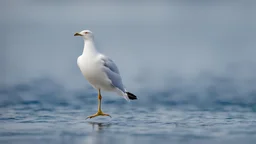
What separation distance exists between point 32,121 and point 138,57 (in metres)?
13.4

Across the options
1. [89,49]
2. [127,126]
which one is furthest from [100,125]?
[89,49]

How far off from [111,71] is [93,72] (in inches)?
14.2

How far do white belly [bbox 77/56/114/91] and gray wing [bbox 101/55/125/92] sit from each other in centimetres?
6

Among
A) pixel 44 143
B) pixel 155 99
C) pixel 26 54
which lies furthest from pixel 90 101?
pixel 26 54

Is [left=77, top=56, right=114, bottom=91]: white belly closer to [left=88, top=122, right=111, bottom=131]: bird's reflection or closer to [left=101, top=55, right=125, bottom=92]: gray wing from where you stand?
[left=101, top=55, right=125, bottom=92]: gray wing

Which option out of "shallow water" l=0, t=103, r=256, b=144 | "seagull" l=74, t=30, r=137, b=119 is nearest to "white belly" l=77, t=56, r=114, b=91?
"seagull" l=74, t=30, r=137, b=119

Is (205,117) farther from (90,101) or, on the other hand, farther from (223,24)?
(223,24)

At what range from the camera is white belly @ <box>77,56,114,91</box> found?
11.1m

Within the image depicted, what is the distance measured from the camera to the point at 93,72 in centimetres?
1120

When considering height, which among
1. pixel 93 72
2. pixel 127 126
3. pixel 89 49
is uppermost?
pixel 89 49

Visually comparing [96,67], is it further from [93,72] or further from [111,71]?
[111,71]

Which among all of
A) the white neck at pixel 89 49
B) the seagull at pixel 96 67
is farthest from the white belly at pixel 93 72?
the white neck at pixel 89 49

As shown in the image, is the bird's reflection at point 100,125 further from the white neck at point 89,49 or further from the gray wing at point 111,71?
the white neck at point 89,49

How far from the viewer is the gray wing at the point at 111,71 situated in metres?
11.2
